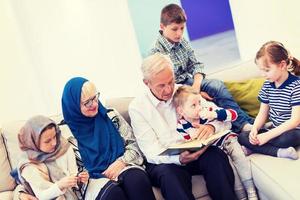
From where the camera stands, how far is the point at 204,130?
6.32 feet

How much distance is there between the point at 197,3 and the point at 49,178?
2245mm

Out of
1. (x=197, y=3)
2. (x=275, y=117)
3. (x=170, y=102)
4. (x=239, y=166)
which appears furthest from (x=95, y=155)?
(x=197, y=3)

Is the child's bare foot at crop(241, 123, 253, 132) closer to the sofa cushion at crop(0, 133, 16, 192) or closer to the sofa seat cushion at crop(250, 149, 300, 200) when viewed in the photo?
the sofa seat cushion at crop(250, 149, 300, 200)

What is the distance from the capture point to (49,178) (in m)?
1.91

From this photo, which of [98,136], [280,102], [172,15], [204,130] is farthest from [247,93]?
[98,136]

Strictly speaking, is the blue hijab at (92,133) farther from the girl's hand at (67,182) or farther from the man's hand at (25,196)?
the man's hand at (25,196)

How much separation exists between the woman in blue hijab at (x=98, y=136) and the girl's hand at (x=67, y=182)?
16 centimetres

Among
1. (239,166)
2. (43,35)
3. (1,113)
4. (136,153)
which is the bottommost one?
(239,166)

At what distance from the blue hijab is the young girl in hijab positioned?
0.31ft

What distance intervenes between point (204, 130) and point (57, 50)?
5.38 ft

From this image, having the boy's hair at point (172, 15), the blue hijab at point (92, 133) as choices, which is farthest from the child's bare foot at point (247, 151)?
the boy's hair at point (172, 15)

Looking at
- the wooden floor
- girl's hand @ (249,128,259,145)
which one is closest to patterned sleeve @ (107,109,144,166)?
girl's hand @ (249,128,259,145)

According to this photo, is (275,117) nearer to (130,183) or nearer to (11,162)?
(130,183)

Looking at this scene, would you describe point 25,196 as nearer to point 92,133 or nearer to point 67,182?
point 67,182
